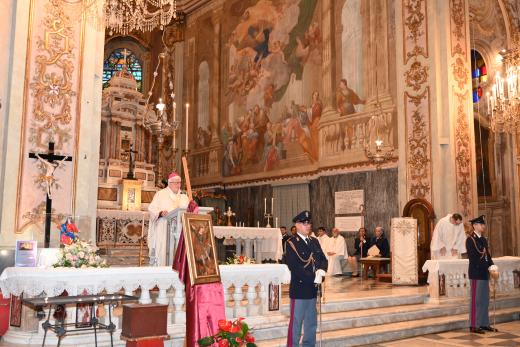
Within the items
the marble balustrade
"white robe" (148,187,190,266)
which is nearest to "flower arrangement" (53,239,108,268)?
"white robe" (148,187,190,266)

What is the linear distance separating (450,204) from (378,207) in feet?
7.00

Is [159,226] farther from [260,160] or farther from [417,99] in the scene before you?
[260,160]

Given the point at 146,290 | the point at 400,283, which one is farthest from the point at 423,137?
the point at 146,290

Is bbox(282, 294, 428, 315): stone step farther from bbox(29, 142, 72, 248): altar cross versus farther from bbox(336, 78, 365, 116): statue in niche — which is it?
bbox(336, 78, 365, 116): statue in niche

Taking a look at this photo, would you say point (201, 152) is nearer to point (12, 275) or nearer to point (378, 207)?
point (378, 207)

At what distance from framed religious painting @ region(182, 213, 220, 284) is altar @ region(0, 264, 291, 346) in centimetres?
128

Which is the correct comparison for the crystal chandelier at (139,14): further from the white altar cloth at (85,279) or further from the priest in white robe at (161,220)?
the white altar cloth at (85,279)

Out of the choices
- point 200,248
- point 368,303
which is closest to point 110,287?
point 200,248

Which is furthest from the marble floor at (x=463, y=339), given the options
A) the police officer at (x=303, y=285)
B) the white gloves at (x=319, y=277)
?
the white gloves at (x=319, y=277)

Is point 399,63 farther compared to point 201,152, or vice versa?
point 201,152

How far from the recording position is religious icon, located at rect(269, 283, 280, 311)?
794 cm

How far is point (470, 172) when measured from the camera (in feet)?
46.4

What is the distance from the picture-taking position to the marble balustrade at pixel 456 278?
425 inches

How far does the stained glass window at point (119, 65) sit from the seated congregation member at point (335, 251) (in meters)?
14.0
